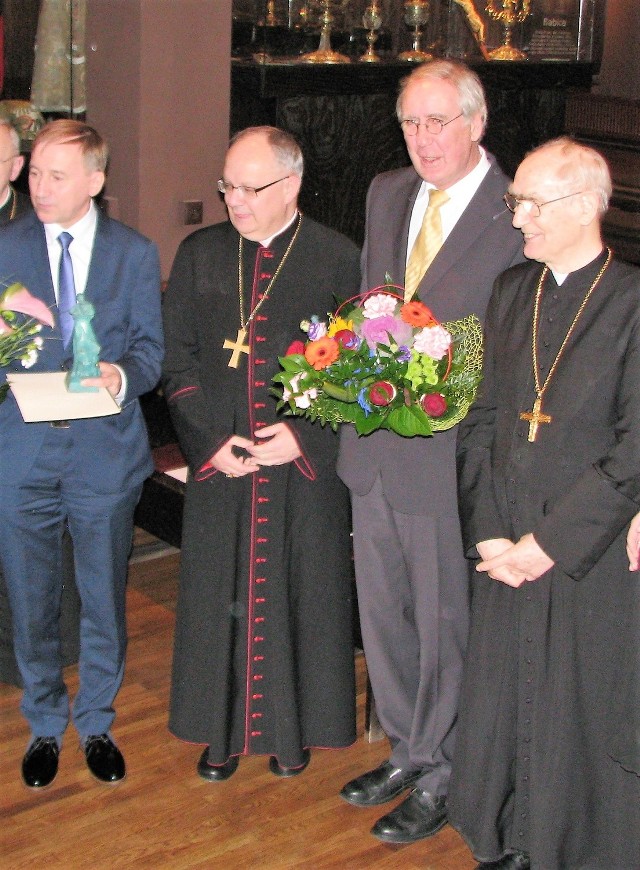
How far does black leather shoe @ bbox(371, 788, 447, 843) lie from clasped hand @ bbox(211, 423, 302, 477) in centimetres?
110

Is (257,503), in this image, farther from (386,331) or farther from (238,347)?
(386,331)

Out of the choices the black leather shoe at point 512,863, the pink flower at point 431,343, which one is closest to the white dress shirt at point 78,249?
the pink flower at point 431,343

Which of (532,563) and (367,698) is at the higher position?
(532,563)

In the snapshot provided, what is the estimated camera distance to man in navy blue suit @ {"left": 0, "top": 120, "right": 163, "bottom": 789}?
11.7 feet

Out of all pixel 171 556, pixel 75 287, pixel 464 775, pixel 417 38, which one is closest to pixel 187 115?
pixel 417 38

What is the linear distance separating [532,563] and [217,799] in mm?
1400

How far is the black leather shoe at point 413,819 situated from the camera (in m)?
3.69

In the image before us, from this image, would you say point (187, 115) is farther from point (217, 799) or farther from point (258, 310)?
point (217, 799)

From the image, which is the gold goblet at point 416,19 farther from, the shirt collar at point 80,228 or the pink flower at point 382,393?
the pink flower at point 382,393

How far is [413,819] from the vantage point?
3.71 meters

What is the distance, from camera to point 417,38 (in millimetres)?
6969

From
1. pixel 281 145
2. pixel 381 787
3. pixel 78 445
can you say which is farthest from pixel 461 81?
pixel 381 787

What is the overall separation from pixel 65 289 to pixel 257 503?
857 mm

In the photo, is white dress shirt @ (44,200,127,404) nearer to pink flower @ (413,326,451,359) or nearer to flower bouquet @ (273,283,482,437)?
flower bouquet @ (273,283,482,437)
